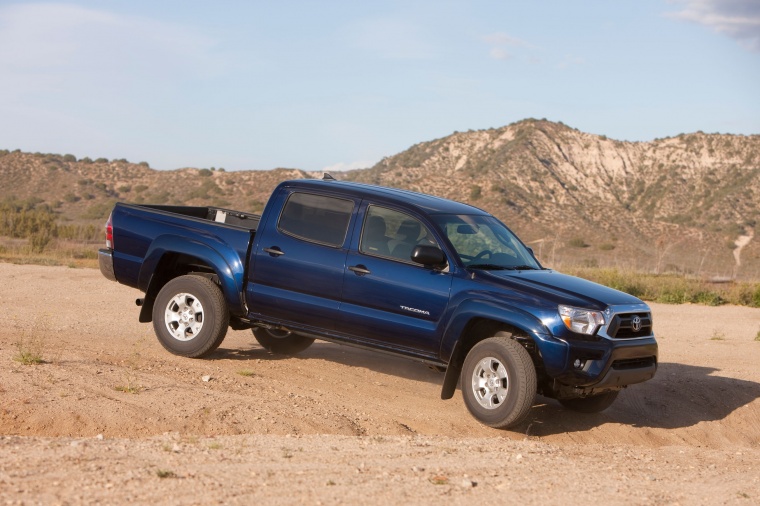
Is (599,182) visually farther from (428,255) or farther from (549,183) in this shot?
(428,255)

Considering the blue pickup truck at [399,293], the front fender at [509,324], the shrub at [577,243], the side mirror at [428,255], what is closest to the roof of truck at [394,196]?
the blue pickup truck at [399,293]

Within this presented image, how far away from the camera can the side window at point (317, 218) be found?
Result: 9227 mm

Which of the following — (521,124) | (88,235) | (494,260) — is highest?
(521,124)

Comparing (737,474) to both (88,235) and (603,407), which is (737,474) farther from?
(88,235)

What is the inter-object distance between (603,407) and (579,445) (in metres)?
1.38

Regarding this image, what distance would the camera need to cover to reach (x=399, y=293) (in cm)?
870

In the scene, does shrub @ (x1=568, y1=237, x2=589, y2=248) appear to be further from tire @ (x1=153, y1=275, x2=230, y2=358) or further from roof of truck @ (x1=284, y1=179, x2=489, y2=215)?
tire @ (x1=153, y1=275, x2=230, y2=358)

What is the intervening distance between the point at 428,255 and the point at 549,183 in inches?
2461

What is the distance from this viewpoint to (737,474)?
24.3ft

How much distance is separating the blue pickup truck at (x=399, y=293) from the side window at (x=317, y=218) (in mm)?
13

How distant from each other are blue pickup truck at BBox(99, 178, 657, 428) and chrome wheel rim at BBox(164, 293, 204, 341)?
0.04 ft

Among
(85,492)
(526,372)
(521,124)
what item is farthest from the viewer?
(521,124)

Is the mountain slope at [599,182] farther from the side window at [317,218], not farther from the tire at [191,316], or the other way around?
the side window at [317,218]

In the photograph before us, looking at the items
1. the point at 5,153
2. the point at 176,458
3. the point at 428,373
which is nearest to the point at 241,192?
the point at 5,153
